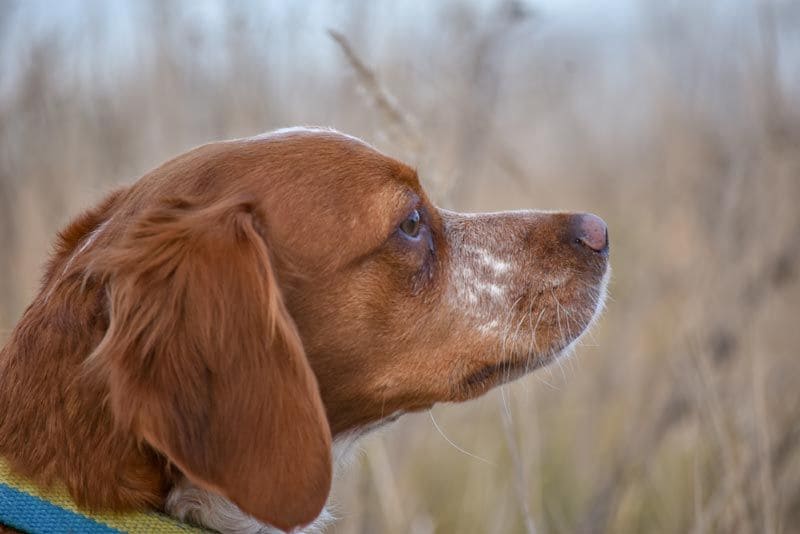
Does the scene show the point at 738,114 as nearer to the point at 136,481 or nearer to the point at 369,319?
the point at 369,319

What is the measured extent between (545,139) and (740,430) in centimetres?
227

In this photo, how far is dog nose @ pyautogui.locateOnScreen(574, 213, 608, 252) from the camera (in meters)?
2.43

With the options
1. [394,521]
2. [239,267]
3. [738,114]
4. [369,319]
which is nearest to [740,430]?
[394,521]

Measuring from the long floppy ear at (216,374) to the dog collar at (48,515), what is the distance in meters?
0.18

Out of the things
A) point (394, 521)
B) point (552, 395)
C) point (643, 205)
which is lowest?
point (552, 395)

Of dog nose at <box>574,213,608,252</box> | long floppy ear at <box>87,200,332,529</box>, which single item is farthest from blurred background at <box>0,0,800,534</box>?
long floppy ear at <box>87,200,332,529</box>

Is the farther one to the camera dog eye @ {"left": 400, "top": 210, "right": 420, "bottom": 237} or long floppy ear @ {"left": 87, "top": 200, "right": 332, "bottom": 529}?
dog eye @ {"left": 400, "top": 210, "right": 420, "bottom": 237}

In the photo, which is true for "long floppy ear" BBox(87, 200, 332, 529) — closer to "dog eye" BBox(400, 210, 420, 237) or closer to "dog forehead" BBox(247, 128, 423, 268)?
"dog forehead" BBox(247, 128, 423, 268)

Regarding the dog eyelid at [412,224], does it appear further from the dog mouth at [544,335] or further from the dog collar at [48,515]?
the dog collar at [48,515]

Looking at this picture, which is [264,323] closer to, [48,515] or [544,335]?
[48,515]

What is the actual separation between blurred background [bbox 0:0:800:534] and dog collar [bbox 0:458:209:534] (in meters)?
1.47

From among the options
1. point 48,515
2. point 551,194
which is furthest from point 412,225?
point 551,194

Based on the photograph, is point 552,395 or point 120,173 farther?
point 552,395

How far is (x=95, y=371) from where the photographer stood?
5.82ft
